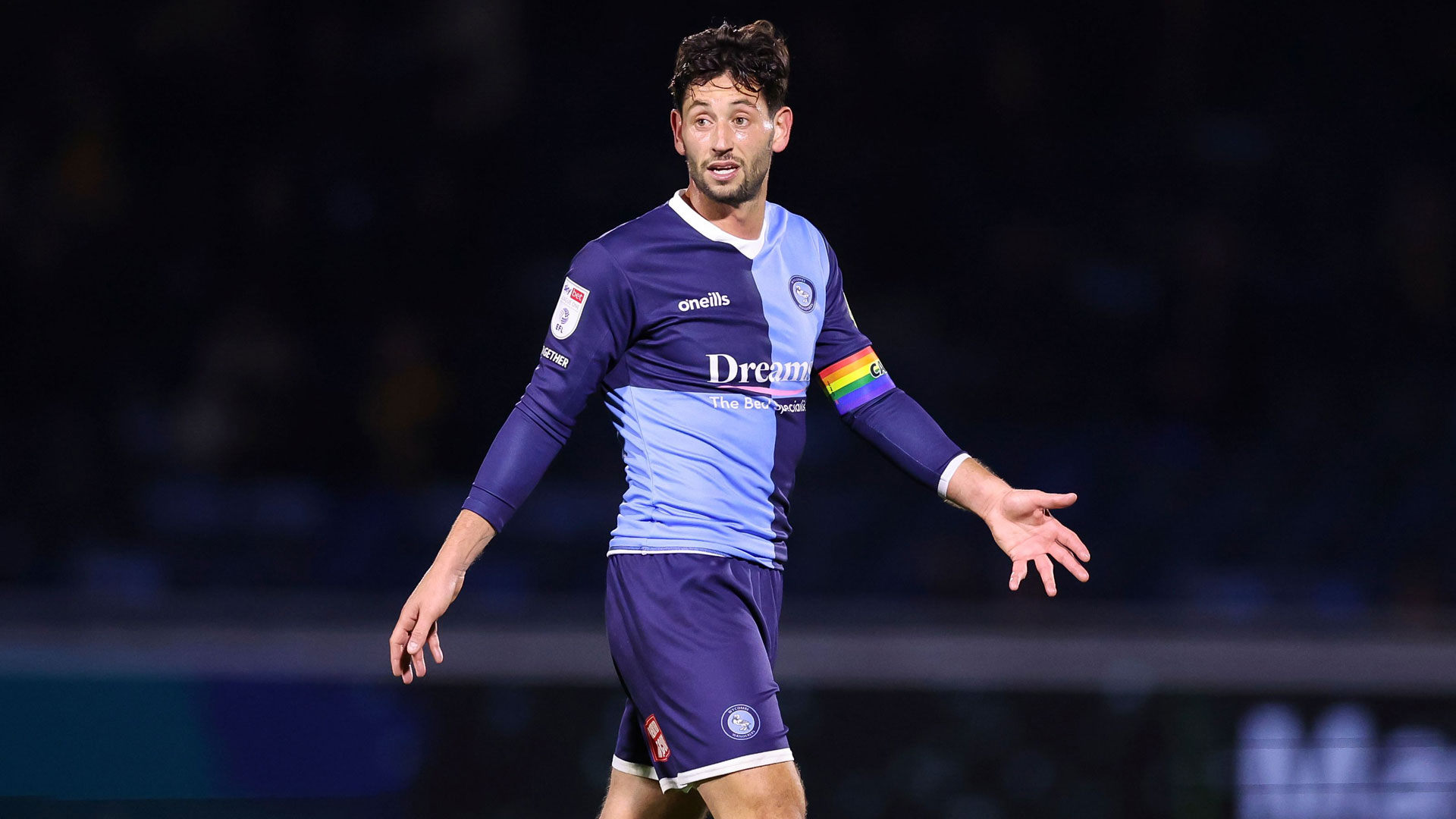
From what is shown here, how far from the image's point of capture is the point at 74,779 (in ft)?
18.9

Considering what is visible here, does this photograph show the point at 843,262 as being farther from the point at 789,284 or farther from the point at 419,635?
the point at 419,635

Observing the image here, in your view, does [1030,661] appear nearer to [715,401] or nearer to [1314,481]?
[1314,481]

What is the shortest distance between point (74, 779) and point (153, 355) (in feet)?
9.06

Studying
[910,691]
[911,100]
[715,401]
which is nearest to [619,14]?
[911,100]

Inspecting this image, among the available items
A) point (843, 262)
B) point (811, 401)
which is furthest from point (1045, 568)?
point (843, 262)

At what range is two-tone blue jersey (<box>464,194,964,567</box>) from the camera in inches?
136

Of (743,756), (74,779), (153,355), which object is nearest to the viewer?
(743,756)

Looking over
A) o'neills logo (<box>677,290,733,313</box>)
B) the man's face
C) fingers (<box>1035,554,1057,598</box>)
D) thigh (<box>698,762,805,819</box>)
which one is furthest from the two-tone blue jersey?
thigh (<box>698,762,805,819</box>)

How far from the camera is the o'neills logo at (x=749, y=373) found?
3.51 metres

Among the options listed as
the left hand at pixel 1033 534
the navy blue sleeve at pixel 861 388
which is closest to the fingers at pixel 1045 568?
the left hand at pixel 1033 534

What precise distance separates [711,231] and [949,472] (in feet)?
2.39

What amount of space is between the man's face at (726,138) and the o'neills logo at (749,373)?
1.13ft

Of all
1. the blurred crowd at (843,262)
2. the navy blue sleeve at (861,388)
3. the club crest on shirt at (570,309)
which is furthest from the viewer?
the blurred crowd at (843,262)

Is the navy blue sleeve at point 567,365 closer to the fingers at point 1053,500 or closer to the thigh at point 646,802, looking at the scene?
the thigh at point 646,802
